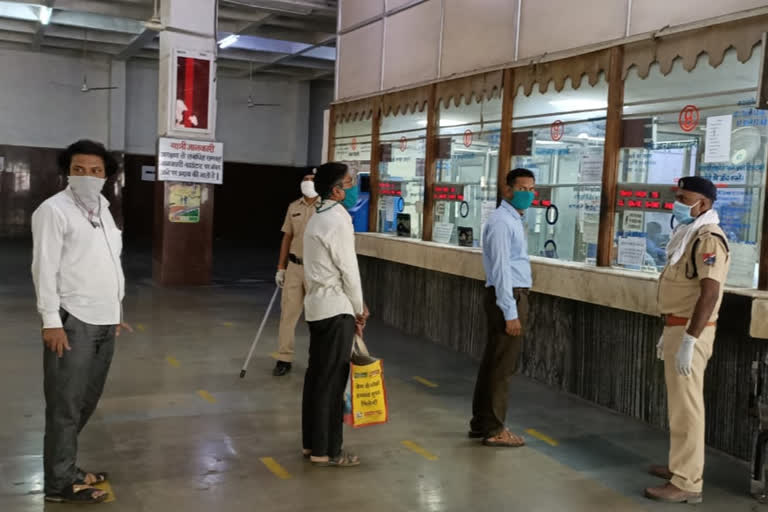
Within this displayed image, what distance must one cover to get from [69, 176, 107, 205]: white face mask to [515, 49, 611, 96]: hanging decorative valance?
3857 mm

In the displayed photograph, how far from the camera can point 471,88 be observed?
24.1 ft

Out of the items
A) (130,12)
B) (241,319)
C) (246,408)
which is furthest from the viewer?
(130,12)

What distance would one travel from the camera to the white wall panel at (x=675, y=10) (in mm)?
4754

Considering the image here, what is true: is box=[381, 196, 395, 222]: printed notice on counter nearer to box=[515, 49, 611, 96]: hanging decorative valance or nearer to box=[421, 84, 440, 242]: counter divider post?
box=[421, 84, 440, 242]: counter divider post

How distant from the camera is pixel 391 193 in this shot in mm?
9023

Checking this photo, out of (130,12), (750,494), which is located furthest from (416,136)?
(130,12)

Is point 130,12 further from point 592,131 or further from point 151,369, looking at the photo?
point 592,131

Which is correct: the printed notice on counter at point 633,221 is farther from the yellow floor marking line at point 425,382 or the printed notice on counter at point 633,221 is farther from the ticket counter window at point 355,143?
the ticket counter window at point 355,143

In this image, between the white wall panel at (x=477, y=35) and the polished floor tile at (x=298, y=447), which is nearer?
the polished floor tile at (x=298, y=447)

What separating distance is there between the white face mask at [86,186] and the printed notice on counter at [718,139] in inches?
149

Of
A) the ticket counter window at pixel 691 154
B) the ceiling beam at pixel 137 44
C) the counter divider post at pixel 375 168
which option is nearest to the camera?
the ticket counter window at pixel 691 154

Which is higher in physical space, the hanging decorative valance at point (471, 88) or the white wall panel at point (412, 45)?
the white wall panel at point (412, 45)

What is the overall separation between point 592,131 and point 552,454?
2679 mm

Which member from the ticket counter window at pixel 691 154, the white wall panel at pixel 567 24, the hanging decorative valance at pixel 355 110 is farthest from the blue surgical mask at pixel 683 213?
the hanging decorative valance at pixel 355 110
